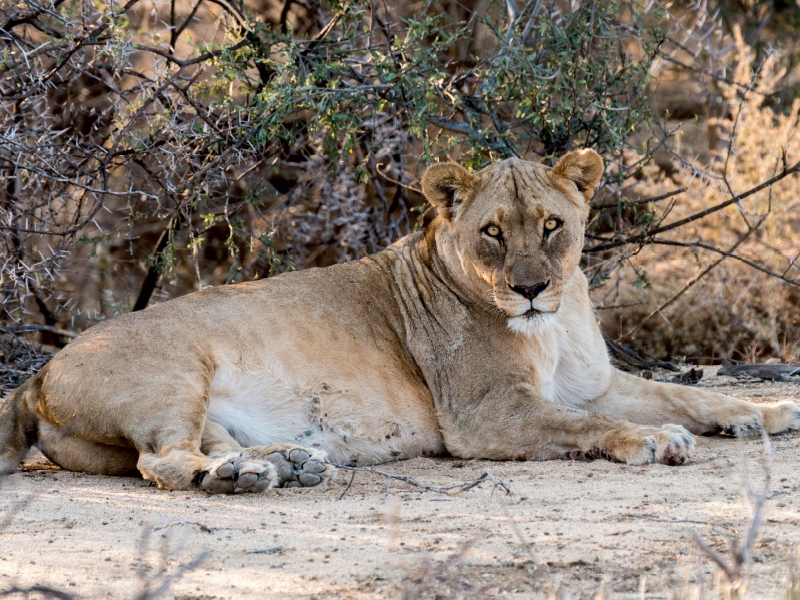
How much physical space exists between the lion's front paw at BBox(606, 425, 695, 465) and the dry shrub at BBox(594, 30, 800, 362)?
152 inches

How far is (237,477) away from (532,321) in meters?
1.43

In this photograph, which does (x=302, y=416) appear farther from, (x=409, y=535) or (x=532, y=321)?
(x=409, y=535)

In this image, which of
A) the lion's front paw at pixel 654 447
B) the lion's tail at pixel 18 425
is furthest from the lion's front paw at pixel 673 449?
the lion's tail at pixel 18 425

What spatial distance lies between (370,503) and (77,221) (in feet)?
11.3

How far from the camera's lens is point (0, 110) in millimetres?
5688

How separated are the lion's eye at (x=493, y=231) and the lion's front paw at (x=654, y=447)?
3.37 ft

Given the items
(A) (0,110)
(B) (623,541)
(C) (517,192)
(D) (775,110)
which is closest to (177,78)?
(A) (0,110)

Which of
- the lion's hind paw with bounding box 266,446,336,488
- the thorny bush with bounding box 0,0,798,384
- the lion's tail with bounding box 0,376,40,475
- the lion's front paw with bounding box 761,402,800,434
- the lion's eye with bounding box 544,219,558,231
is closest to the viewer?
the lion's hind paw with bounding box 266,446,336,488

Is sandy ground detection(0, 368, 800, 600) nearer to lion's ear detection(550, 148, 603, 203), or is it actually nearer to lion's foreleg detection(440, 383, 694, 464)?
lion's foreleg detection(440, 383, 694, 464)

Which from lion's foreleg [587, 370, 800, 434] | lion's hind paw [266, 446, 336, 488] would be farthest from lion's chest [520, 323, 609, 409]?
lion's hind paw [266, 446, 336, 488]

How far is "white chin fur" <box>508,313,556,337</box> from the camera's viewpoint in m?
4.10

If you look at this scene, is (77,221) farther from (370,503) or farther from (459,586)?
(459,586)

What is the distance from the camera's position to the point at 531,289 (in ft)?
13.1

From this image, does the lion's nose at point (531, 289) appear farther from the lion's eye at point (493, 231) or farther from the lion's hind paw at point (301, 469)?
the lion's hind paw at point (301, 469)
